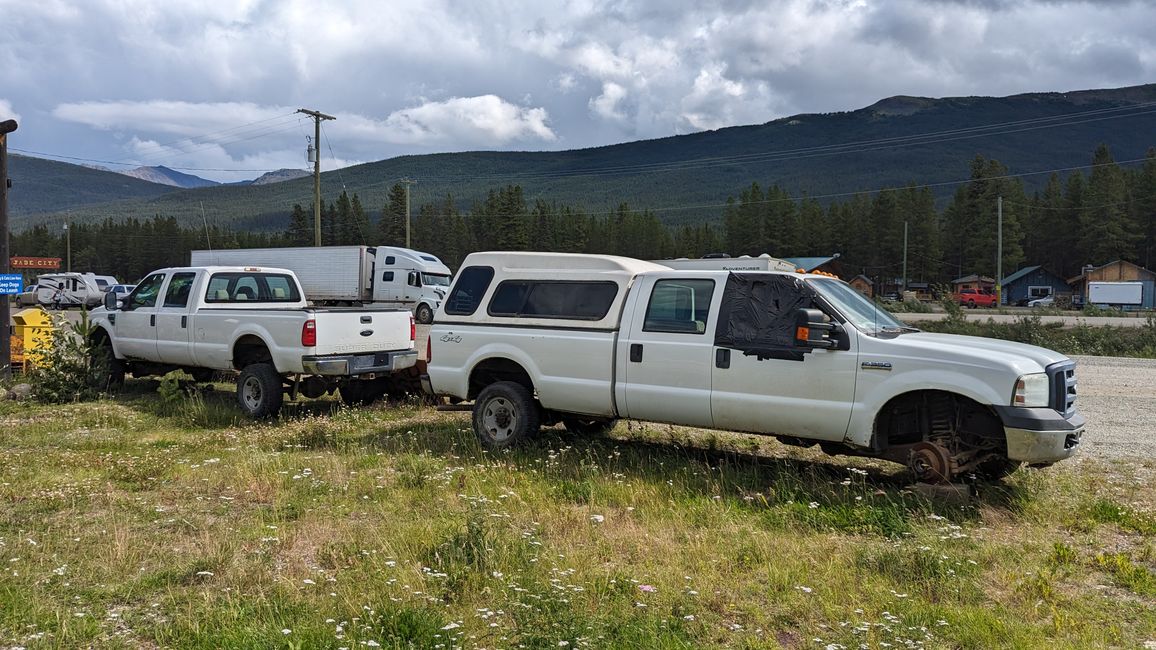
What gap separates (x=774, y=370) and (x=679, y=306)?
1.18 m

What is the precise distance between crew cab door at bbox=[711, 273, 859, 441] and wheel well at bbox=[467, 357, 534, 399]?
231 cm

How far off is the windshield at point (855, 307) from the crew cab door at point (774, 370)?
22 centimetres

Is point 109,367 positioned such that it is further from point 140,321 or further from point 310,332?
point 310,332

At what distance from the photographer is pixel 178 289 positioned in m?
12.6

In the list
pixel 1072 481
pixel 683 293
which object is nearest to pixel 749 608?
pixel 683 293

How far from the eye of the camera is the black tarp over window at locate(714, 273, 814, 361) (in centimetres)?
729

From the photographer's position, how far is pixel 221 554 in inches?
208

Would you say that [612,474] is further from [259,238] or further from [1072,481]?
[259,238]

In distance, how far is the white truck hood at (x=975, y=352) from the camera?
6449mm

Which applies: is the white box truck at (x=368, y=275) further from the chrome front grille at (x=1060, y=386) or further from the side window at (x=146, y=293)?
the chrome front grille at (x=1060, y=386)

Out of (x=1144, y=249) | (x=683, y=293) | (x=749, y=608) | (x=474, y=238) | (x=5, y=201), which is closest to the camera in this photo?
(x=749, y=608)

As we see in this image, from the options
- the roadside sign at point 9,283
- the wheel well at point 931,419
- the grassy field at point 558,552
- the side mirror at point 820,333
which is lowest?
the grassy field at point 558,552

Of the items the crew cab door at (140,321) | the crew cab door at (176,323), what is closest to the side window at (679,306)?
the crew cab door at (176,323)

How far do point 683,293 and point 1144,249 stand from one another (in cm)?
10055
